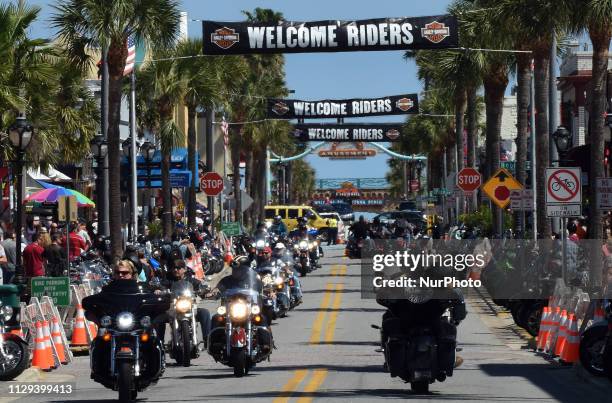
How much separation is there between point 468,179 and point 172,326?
1178 inches

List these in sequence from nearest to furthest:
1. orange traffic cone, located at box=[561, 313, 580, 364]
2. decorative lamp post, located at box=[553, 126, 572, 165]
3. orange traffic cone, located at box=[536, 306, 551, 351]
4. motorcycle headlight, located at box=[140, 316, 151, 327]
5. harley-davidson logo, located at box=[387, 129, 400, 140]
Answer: motorcycle headlight, located at box=[140, 316, 151, 327] < orange traffic cone, located at box=[561, 313, 580, 364] < orange traffic cone, located at box=[536, 306, 551, 351] < decorative lamp post, located at box=[553, 126, 572, 165] < harley-davidson logo, located at box=[387, 129, 400, 140]

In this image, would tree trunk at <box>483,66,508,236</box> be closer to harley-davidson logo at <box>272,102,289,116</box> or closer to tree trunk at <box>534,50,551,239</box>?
tree trunk at <box>534,50,551,239</box>

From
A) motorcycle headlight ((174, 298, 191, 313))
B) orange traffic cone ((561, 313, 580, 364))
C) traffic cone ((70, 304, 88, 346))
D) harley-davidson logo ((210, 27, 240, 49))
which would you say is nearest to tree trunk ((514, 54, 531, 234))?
harley-davidson logo ((210, 27, 240, 49))

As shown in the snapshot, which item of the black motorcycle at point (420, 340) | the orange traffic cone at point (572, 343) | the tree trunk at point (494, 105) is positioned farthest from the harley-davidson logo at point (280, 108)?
the black motorcycle at point (420, 340)

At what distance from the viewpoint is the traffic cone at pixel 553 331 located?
854 inches

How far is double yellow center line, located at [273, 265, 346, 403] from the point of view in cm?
1653

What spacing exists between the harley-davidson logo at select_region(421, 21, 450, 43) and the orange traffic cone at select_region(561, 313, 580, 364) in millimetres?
19114

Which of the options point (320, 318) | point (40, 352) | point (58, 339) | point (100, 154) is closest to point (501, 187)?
point (320, 318)

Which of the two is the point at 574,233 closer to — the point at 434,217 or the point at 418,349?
the point at 418,349

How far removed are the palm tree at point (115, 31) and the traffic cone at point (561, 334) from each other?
16.3 metres

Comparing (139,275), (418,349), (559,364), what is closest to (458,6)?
(139,275)

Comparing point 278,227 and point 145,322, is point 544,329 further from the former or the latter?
point 278,227

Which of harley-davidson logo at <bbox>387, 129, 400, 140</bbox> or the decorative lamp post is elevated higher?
harley-davidson logo at <bbox>387, 129, 400, 140</bbox>

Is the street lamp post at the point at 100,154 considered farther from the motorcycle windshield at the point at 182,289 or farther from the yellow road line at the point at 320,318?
the motorcycle windshield at the point at 182,289
